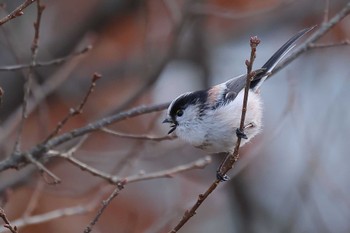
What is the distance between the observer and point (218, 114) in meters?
2.12

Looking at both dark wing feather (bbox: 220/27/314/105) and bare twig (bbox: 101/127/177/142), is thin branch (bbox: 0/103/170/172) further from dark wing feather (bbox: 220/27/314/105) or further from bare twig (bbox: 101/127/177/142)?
dark wing feather (bbox: 220/27/314/105)

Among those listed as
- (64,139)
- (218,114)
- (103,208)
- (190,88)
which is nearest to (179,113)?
A: (218,114)

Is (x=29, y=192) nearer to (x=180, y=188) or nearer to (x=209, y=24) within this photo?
(x=180, y=188)

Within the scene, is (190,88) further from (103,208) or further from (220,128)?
(103,208)

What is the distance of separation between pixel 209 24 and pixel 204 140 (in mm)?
2644

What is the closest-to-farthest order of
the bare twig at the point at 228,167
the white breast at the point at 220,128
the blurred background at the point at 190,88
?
the bare twig at the point at 228,167
the white breast at the point at 220,128
the blurred background at the point at 190,88

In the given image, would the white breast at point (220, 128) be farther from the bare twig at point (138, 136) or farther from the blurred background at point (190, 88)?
the blurred background at point (190, 88)

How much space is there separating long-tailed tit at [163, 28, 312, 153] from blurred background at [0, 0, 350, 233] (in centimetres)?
153

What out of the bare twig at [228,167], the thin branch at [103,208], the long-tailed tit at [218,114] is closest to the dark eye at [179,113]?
the long-tailed tit at [218,114]

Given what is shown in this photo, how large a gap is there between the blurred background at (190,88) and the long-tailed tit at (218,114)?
153 cm

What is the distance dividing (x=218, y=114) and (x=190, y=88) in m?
3.05

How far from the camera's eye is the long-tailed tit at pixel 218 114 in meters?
2.09

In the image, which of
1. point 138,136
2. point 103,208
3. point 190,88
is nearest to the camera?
point 103,208

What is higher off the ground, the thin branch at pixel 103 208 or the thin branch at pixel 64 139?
the thin branch at pixel 64 139
